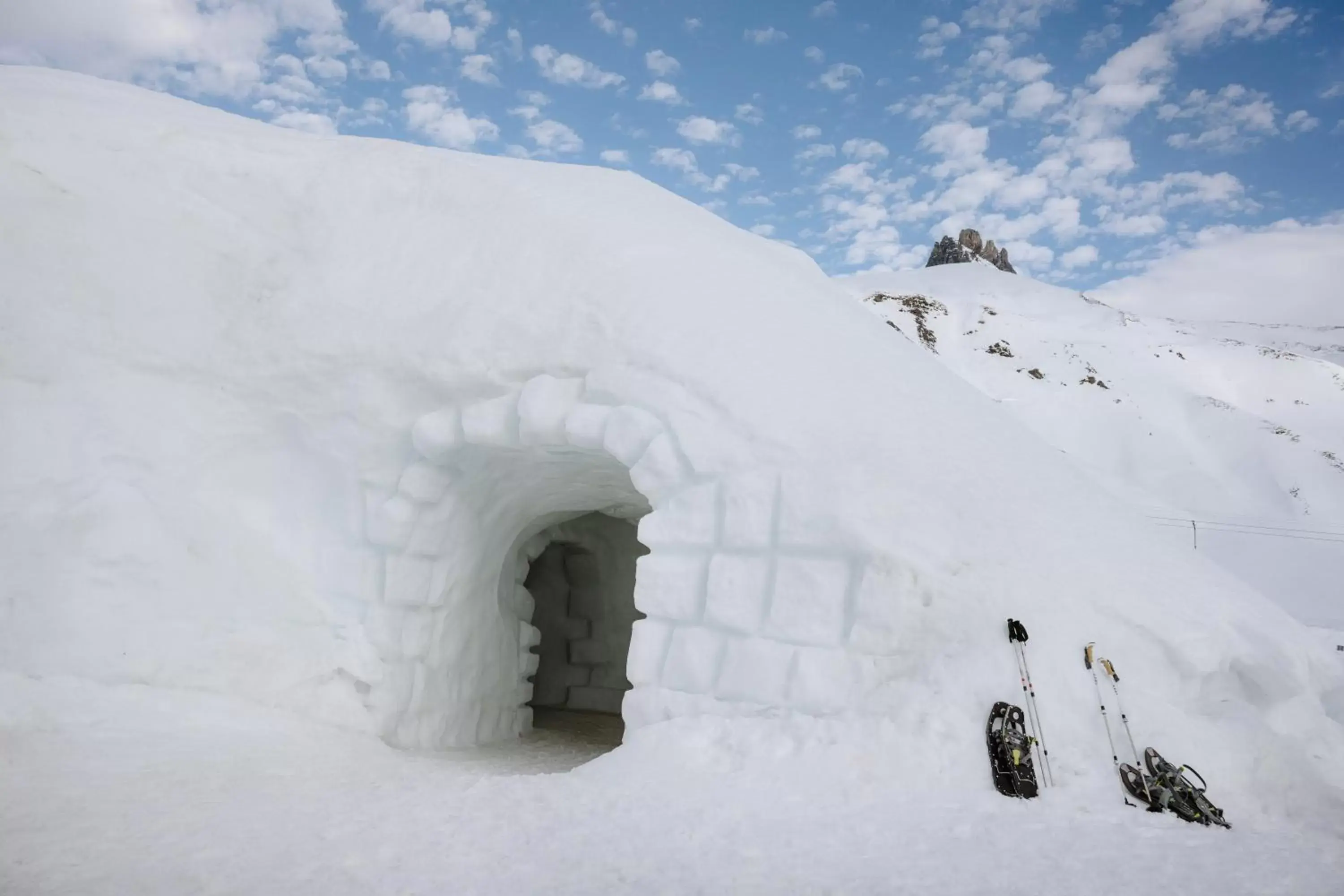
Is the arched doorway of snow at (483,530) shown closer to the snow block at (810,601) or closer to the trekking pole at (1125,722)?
the snow block at (810,601)

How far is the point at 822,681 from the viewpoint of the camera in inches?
161

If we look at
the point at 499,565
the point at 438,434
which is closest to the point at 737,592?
the point at 438,434

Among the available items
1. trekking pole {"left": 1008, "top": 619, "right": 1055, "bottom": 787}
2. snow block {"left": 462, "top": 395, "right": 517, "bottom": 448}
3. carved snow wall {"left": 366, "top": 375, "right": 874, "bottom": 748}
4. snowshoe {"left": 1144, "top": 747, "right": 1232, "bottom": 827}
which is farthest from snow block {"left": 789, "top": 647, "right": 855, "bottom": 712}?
snow block {"left": 462, "top": 395, "right": 517, "bottom": 448}

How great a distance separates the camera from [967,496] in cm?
450

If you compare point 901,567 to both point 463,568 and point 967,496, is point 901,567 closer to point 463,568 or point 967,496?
point 967,496

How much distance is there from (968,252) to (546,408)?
40.5 metres

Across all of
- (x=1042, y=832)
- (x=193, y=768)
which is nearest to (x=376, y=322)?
(x=193, y=768)

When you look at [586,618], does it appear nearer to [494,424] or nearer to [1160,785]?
[494,424]

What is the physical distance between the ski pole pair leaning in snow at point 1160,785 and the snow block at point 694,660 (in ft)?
6.30

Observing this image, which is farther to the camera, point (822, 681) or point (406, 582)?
point (406, 582)

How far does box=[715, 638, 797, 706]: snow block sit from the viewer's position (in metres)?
4.17

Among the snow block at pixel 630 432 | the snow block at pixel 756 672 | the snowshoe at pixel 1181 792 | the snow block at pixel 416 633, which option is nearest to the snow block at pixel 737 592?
the snow block at pixel 756 672

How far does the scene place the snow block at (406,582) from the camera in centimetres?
551

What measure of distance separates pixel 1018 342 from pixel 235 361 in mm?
23145
